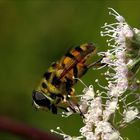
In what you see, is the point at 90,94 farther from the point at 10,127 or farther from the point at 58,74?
the point at 10,127

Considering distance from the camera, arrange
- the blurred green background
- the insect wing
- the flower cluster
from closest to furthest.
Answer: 1. the flower cluster
2. the insect wing
3. the blurred green background

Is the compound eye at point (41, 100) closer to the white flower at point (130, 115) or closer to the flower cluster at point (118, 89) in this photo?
the flower cluster at point (118, 89)

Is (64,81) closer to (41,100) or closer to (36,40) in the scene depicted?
(41,100)

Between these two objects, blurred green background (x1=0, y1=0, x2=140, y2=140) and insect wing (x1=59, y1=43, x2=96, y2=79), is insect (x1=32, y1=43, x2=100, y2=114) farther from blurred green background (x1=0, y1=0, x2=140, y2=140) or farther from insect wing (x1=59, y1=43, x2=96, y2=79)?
blurred green background (x1=0, y1=0, x2=140, y2=140)

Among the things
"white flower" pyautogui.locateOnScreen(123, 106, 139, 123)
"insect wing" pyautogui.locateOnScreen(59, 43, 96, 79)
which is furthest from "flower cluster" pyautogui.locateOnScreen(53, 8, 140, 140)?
"insect wing" pyautogui.locateOnScreen(59, 43, 96, 79)

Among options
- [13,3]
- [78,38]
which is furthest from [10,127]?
[13,3]

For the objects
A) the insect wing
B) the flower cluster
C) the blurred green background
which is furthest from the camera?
the blurred green background

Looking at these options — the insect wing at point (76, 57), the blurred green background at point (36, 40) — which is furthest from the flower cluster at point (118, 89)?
the blurred green background at point (36, 40)
